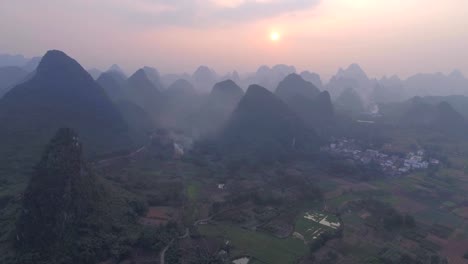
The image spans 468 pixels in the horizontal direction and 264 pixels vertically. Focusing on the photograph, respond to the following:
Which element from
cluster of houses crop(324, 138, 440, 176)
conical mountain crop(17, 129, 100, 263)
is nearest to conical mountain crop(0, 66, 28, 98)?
conical mountain crop(17, 129, 100, 263)

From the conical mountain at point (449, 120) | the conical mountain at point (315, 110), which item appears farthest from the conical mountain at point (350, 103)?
the conical mountain at point (449, 120)

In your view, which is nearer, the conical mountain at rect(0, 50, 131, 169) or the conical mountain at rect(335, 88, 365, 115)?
the conical mountain at rect(0, 50, 131, 169)

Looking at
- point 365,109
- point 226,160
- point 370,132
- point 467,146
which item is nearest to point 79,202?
point 226,160

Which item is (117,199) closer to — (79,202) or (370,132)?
(79,202)

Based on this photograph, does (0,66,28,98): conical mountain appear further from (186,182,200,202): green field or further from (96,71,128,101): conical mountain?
(186,182,200,202): green field

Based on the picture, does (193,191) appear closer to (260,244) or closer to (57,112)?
(260,244)

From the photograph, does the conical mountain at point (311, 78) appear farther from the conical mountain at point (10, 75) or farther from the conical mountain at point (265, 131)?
the conical mountain at point (10, 75)

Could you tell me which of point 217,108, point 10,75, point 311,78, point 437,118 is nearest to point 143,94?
point 217,108
